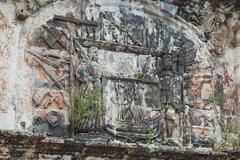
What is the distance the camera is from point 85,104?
8414mm

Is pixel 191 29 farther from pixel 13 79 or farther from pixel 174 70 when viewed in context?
pixel 13 79

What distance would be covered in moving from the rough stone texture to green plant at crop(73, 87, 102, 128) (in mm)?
52

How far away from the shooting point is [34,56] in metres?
8.35

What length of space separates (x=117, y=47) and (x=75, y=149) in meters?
1.51

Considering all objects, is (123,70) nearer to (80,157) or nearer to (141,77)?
(141,77)

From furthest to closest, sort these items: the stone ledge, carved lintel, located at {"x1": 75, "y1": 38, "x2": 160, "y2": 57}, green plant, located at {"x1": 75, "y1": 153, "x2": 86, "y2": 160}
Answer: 1. carved lintel, located at {"x1": 75, "y1": 38, "x2": 160, "y2": 57}
2. green plant, located at {"x1": 75, "y1": 153, "x2": 86, "y2": 160}
3. the stone ledge

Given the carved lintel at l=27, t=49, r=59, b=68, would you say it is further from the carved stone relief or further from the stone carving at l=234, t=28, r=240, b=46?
the stone carving at l=234, t=28, r=240, b=46

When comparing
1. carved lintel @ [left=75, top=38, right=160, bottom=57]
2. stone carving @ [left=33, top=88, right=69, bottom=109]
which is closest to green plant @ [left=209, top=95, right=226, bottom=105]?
carved lintel @ [left=75, top=38, right=160, bottom=57]

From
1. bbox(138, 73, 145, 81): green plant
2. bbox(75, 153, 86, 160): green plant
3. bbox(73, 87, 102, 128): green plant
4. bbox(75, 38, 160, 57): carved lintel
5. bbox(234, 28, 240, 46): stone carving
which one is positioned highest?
bbox(234, 28, 240, 46): stone carving

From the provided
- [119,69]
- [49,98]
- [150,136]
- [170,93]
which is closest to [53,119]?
[49,98]

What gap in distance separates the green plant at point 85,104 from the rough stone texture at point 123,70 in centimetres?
5

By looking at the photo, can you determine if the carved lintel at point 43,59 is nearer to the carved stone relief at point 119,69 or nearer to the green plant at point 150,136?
the carved stone relief at point 119,69

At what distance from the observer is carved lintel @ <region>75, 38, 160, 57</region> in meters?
8.72

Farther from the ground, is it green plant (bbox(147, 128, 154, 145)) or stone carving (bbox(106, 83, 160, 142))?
stone carving (bbox(106, 83, 160, 142))
